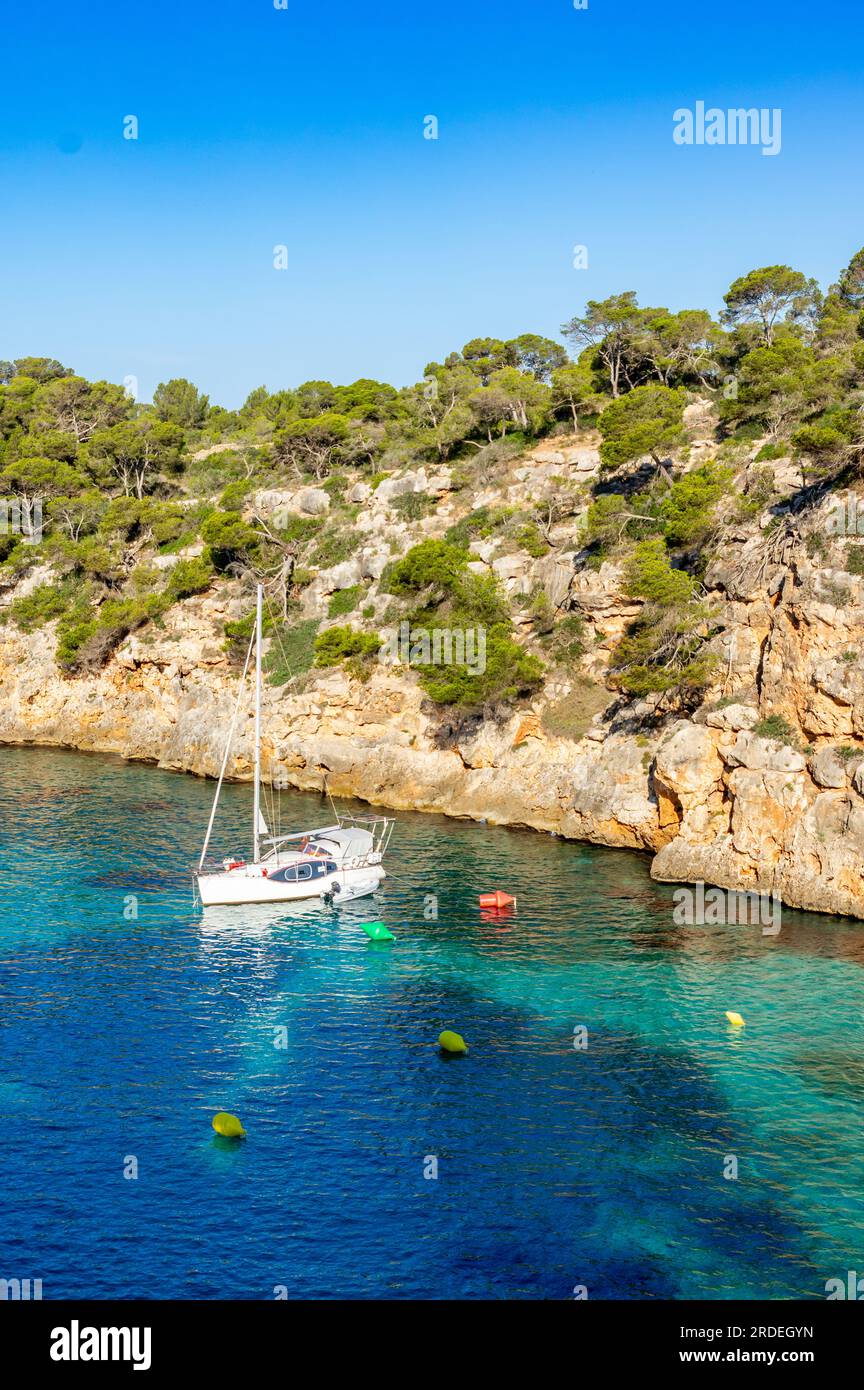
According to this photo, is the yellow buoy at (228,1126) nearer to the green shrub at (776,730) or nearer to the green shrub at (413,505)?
the green shrub at (776,730)

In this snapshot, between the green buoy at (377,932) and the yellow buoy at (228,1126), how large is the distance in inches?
671

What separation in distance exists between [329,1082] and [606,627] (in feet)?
149

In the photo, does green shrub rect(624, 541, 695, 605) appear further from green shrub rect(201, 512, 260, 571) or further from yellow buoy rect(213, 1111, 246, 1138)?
yellow buoy rect(213, 1111, 246, 1138)

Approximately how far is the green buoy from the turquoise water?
0.75 m

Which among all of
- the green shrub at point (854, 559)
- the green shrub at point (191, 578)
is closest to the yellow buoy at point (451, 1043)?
the green shrub at point (854, 559)

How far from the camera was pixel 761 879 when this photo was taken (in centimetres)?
5228

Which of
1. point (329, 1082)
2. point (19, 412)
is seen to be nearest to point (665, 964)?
point (329, 1082)

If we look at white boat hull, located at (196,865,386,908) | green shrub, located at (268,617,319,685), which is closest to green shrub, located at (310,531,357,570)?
green shrub, located at (268,617,319,685)

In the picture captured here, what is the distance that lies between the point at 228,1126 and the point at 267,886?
2167 cm

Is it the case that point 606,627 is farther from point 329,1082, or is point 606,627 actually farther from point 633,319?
point 329,1082

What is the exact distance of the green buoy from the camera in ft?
156

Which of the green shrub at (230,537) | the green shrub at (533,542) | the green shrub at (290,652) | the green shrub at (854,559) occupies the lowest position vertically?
the green shrub at (290,652)

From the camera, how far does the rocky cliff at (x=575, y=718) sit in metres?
52.5
